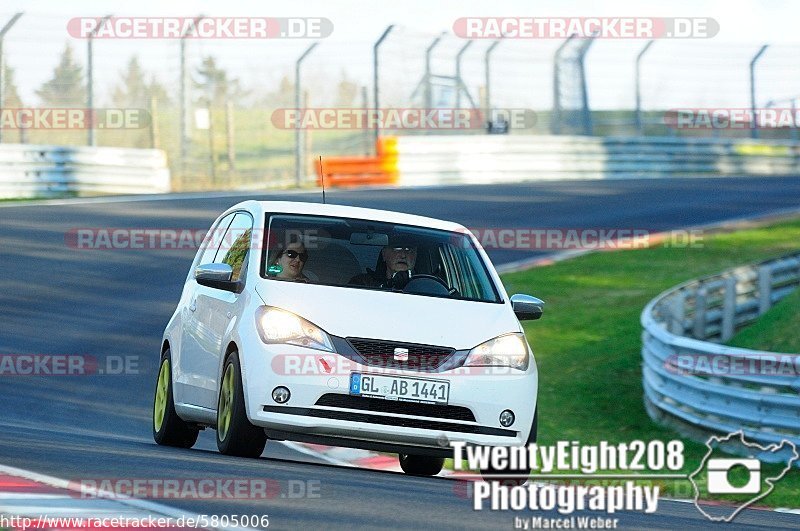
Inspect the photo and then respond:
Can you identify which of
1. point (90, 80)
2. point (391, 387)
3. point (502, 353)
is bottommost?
point (391, 387)

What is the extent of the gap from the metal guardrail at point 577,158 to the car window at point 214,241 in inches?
791

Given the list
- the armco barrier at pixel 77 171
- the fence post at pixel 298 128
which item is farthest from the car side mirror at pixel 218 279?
the fence post at pixel 298 128

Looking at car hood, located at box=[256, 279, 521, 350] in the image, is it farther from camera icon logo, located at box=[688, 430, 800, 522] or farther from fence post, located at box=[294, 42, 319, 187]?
fence post, located at box=[294, 42, 319, 187]

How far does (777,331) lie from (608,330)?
2643 mm

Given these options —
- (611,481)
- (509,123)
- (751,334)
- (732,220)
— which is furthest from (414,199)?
(611,481)

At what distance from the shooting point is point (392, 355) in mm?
8648

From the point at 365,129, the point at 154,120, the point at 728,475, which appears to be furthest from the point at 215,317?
the point at 365,129

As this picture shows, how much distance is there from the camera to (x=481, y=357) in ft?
29.1

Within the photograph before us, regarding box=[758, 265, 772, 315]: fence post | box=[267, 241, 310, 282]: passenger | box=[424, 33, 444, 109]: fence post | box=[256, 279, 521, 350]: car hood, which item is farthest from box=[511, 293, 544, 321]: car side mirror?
box=[424, 33, 444, 109]: fence post

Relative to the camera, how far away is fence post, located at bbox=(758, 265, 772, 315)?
18.8m

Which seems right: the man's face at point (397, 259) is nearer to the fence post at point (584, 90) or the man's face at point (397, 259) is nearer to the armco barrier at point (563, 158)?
the armco barrier at point (563, 158)

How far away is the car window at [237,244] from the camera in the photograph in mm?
9625

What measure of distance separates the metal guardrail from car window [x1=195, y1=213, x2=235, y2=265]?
65.9ft

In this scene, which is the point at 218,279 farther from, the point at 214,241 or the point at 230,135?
the point at 230,135
